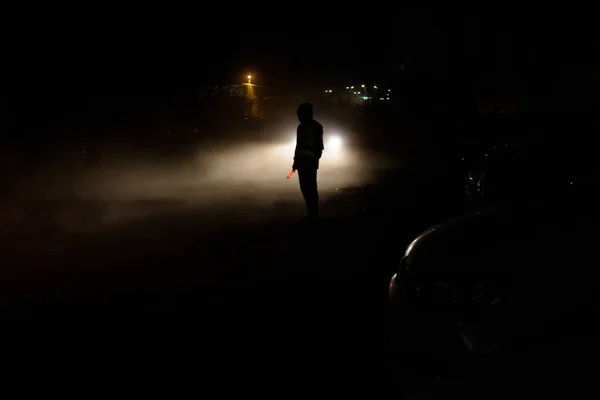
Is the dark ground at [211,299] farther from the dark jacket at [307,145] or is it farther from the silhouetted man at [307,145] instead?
the dark jacket at [307,145]

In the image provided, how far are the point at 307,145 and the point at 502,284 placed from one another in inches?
190

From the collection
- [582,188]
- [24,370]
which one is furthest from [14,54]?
[582,188]

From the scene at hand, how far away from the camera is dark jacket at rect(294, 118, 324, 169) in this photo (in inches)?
263

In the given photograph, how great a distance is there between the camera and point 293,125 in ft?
92.0

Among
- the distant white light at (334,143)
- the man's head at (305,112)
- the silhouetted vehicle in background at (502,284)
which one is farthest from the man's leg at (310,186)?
the distant white light at (334,143)

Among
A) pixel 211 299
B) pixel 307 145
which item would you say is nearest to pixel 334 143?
pixel 307 145

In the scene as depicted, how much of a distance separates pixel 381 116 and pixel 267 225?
2182 centimetres

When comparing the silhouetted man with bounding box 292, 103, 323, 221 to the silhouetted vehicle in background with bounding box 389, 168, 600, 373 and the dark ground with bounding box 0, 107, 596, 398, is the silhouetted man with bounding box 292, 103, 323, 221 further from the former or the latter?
the silhouetted vehicle in background with bounding box 389, 168, 600, 373

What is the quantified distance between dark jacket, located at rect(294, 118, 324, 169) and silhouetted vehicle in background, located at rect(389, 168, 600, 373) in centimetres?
387

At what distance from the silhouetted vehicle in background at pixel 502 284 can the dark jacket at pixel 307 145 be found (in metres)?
3.87

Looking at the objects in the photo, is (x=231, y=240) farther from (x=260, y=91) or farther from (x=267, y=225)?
(x=260, y=91)

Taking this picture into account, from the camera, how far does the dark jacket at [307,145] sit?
6.68 m

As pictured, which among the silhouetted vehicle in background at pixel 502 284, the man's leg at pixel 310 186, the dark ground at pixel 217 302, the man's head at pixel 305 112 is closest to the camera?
the silhouetted vehicle in background at pixel 502 284

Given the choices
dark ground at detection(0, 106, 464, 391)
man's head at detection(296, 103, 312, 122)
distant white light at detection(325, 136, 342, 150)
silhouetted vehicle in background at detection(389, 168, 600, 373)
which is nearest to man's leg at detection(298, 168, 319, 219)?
dark ground at detection(0, 106, 464, 391)
